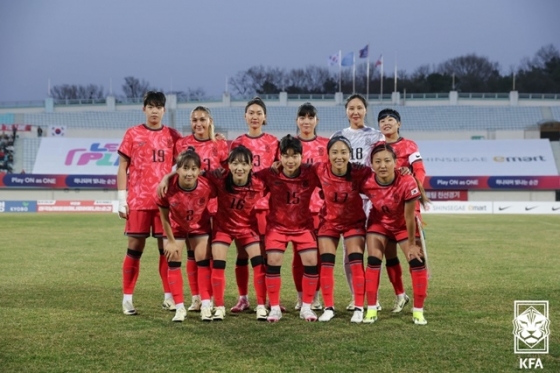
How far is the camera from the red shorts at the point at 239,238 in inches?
283

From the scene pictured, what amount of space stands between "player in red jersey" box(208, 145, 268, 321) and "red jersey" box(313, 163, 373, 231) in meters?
0.65

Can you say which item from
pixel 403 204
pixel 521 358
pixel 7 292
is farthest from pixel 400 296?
pixel 7 292

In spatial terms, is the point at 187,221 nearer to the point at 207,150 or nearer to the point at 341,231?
the point at 207,150

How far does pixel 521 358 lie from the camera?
5223 millimetres

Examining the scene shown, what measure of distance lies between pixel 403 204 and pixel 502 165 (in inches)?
1607

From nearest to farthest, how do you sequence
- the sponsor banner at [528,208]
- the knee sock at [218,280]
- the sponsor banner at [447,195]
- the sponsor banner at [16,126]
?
the knee sock at [218,280] < the sponsor banner at [528,208] < the sponsor banner at [447,195] < the sponsor banner at [16,126]

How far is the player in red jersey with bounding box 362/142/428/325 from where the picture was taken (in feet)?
22.4

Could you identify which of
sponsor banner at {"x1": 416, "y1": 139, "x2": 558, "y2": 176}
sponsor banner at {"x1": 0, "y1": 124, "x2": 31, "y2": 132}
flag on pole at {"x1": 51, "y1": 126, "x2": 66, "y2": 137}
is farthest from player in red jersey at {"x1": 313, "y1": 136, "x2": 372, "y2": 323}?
flag on pole at {"x1": 51, "y1": 126, "x2": 66, "y2": 137}

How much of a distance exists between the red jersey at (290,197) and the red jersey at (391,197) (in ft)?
1.89

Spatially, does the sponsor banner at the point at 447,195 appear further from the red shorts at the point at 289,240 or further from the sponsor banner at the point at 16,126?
the red shorts at the point at 289,240

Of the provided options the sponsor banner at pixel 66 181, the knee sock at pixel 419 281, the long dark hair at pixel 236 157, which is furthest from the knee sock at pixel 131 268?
the sponsor banner at pixel 66 181

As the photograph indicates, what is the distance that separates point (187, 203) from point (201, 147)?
851mm

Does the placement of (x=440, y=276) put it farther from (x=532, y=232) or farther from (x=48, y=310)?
(x=532, y=232)

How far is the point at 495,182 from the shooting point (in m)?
42.1
